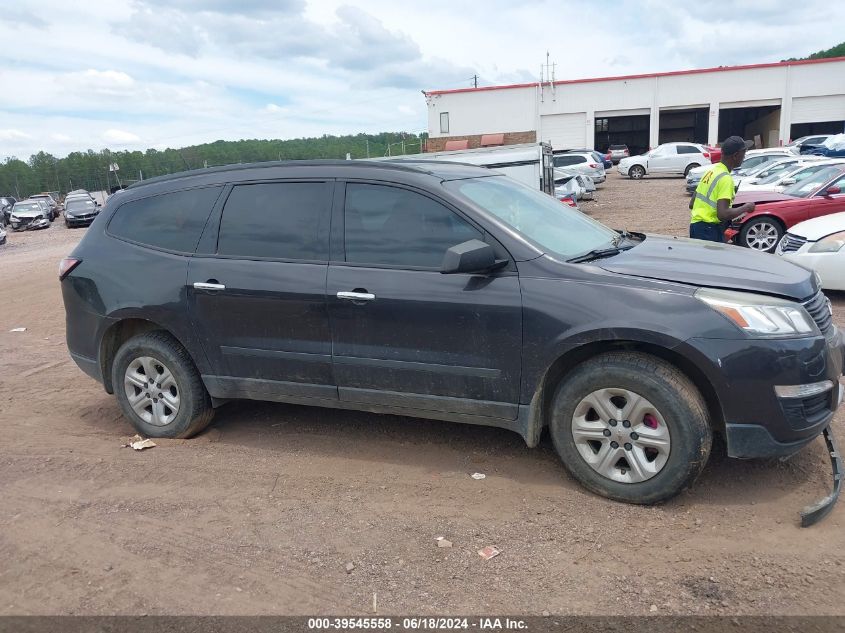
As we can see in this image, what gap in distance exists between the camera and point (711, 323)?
Result: 3393 mm

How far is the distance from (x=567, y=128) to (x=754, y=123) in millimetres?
16019

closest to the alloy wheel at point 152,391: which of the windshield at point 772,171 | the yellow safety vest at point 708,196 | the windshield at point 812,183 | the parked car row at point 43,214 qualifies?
the yellow safety vest at point 708,196

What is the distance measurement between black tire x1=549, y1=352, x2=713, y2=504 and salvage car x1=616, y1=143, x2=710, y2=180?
1310 inches

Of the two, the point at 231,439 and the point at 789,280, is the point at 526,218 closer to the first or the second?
the point at 789,280

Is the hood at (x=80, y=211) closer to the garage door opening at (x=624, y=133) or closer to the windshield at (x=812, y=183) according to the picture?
the windshield at (x=812, y=183)

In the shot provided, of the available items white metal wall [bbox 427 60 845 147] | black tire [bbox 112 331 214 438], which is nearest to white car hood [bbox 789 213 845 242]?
black tire [bbox 112 331 214 438]

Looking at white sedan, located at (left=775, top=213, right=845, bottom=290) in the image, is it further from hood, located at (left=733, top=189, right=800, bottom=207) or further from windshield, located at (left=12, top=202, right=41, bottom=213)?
windshield, located at (left=12, top=202, right=41, bottom=213)

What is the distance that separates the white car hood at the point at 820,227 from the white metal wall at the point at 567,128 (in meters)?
41.1

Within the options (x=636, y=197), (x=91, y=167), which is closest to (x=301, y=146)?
(x=636, y=197)

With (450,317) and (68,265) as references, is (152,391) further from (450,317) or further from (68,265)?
(450,317)

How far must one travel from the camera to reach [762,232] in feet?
37.8

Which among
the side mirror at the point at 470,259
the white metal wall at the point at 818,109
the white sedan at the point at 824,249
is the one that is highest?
the white metal wall at the point at 818,109

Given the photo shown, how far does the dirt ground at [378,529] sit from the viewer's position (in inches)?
118

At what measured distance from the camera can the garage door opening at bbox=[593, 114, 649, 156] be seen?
5275cm
